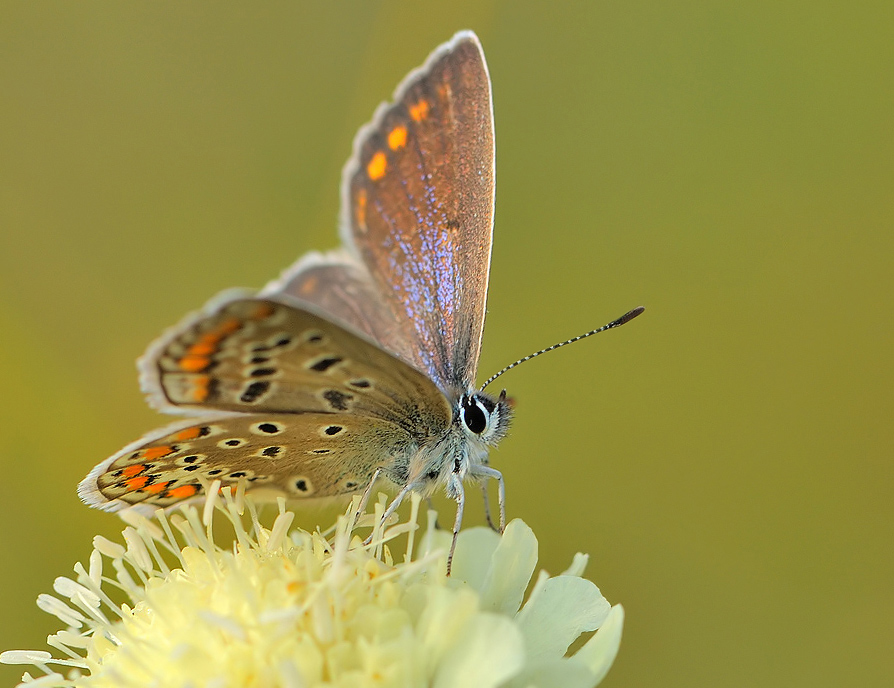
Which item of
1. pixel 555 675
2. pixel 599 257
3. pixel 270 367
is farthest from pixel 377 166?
pixel 599 257

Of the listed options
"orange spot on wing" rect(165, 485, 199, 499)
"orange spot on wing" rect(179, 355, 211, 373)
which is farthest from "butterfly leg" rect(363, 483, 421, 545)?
"orange spot on wing" rect(179, 355, 211, 373)

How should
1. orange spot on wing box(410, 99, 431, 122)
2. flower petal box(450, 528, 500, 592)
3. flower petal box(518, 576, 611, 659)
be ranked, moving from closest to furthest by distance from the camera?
flower petal box(518, 576, 611, 659)
flower petal box(450, 528, 500, 592)
orange spot on wing box(410, 99, 431, 122)

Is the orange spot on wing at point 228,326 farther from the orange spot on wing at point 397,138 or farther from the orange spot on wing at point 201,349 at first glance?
the orange spot on wing at point 397,138

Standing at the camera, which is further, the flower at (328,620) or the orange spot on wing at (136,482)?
the orange spot on wing at (136,482)

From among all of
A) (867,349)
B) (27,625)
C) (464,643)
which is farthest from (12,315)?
(867,349)

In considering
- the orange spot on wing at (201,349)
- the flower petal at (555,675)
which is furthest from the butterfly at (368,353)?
the flower petal at (555,675)

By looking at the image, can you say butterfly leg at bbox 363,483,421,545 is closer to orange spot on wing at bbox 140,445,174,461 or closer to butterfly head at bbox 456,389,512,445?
butterfly head at bbox 456,389,512,445

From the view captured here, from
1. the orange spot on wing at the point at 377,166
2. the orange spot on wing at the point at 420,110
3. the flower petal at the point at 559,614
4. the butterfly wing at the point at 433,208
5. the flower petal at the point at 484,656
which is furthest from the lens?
the orange spot on wing at the point at 377,166
